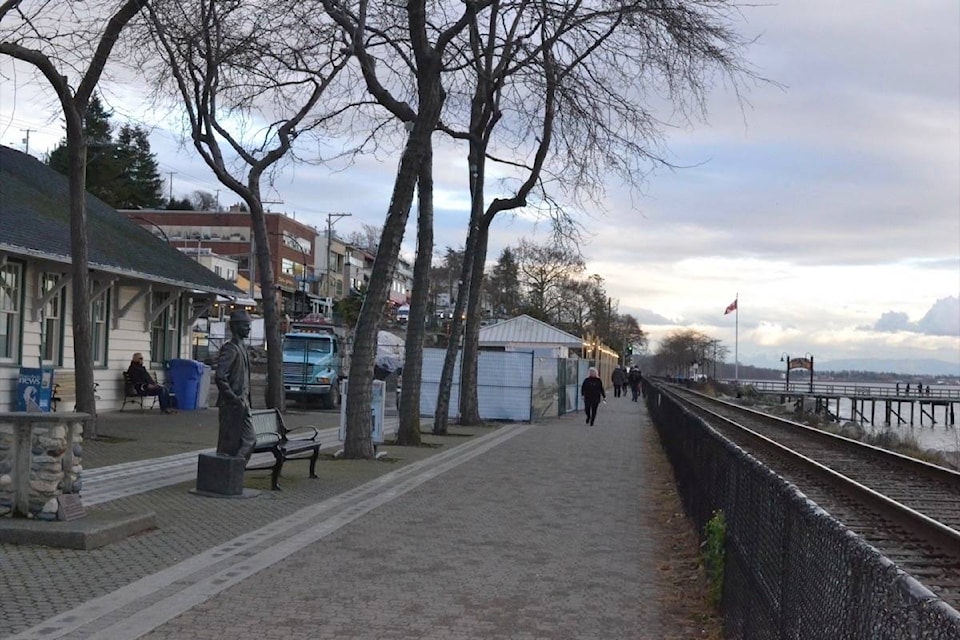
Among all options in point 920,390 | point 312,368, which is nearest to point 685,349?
point 920,390

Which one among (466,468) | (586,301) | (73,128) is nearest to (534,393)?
(466,468)

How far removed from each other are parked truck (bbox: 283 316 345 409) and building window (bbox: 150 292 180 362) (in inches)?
208

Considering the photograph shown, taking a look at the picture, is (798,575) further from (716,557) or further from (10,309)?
(10,309)

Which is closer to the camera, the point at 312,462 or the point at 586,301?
the point at 312,462

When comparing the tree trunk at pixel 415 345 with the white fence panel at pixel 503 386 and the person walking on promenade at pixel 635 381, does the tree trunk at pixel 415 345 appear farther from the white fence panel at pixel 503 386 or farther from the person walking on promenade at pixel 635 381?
the person walking on promenade at pixel 635 381

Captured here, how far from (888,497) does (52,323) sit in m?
16.8

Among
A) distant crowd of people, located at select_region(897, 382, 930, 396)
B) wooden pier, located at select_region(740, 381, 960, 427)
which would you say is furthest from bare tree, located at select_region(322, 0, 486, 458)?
distant crowd of people, located at select_region(897, 382, 930, 396)

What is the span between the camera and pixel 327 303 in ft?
320

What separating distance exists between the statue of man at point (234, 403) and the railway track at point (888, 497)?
570 centimetres

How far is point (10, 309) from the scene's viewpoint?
21.3 metres

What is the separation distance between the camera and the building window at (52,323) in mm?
22734

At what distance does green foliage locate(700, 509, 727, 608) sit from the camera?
7.65 meters

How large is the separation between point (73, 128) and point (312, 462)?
22.5ft

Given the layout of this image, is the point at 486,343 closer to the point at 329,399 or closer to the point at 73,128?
the point at 329,399
